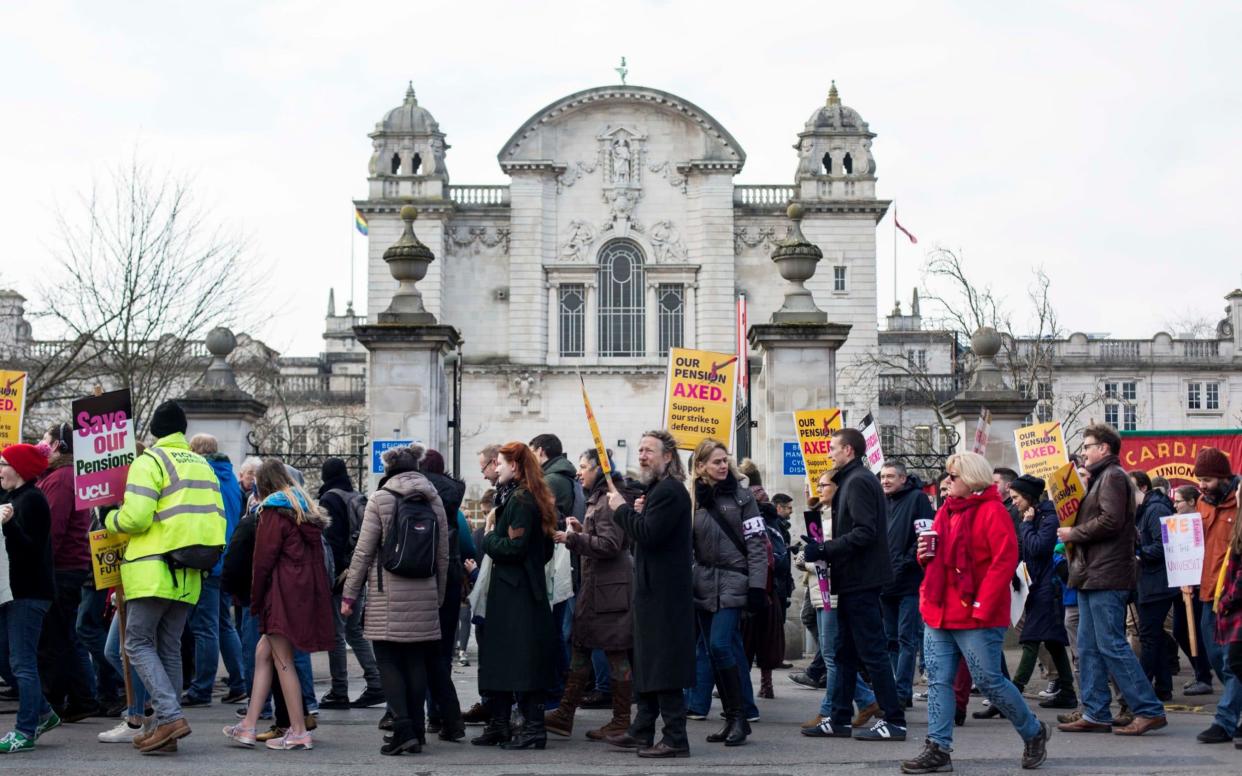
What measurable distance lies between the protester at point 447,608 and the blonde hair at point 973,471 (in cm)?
Answer: 334

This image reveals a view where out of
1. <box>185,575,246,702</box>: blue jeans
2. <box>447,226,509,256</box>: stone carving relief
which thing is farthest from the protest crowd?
<box>447,226,509,256</box>: stone carving relief

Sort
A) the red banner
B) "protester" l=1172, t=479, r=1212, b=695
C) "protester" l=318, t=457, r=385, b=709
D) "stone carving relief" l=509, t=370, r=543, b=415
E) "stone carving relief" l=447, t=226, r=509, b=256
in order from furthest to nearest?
"stone carving relief" l=447, t=226, r=509, b=256 → "stone carving relief" l=509, t=370, r=543, b=415 → the red banner → "protester" l=1172, t=479, r=1212, b=695 → "protester" l=318, t=457, r=385, b=709

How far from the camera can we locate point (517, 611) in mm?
9992

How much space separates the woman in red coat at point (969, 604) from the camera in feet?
29.8

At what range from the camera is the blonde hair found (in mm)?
9250

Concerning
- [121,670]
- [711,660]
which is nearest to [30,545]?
[121,670]

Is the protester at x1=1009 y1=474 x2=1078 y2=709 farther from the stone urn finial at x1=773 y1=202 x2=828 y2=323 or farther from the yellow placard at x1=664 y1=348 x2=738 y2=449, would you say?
the stone urn finial at x1=773 y1=202 x2=828 y2=323

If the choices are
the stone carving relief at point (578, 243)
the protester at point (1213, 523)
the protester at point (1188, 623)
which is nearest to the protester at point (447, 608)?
the protester at point (1213, 523)

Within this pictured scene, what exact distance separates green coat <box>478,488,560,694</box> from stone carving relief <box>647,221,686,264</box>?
42.9m

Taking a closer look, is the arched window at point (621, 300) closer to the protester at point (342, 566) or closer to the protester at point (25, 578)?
the protester at point (342, 566)

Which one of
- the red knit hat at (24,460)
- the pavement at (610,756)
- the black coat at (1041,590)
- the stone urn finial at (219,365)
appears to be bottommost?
the pavement at (610,756)

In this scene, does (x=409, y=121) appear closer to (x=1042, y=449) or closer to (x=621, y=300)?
(x=621, y=300)

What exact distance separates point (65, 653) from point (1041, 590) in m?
7.48

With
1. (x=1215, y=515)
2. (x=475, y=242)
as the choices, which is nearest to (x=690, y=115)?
(x=475, y=242)
